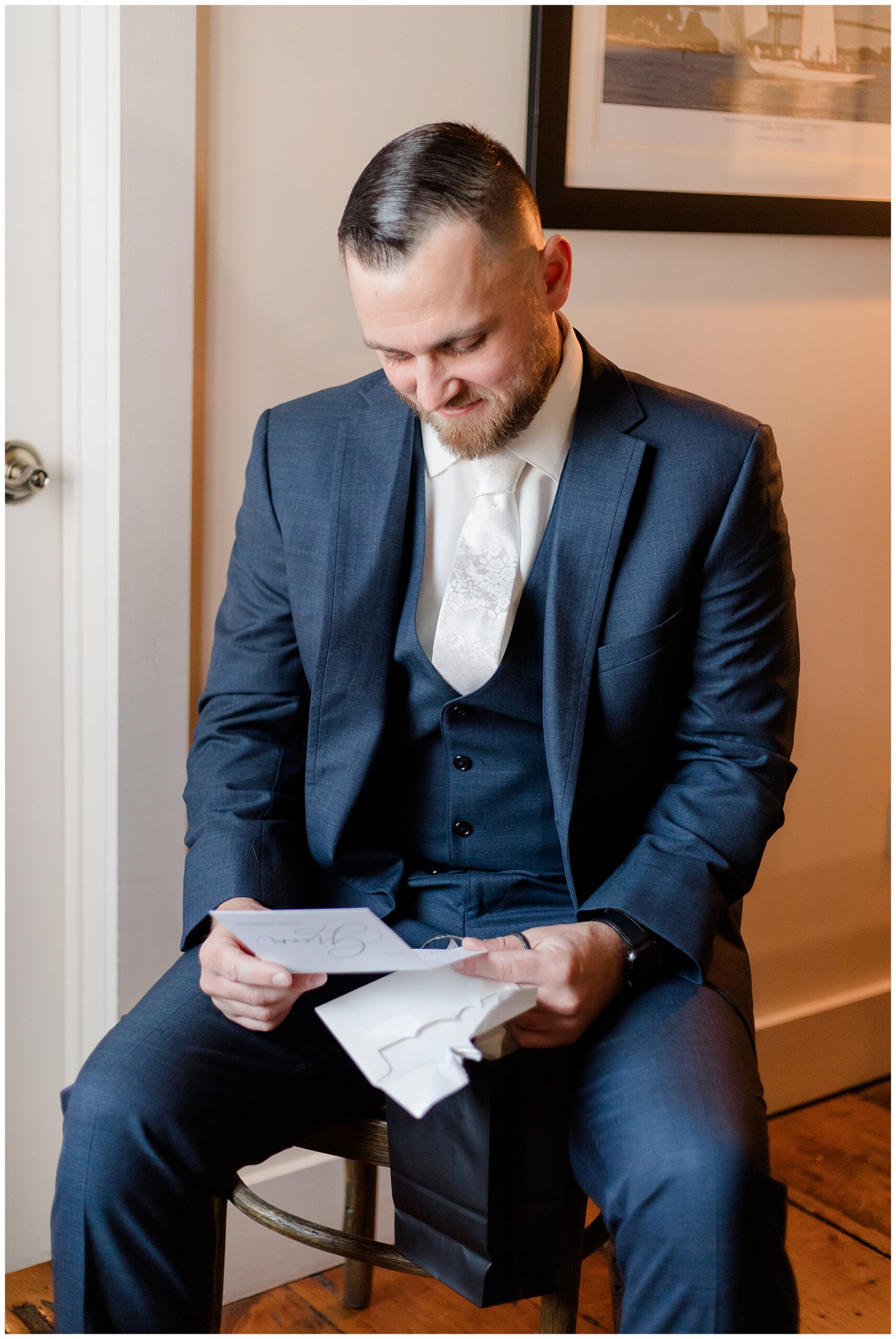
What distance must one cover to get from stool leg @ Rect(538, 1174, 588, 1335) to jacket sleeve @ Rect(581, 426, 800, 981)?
0.91 feet

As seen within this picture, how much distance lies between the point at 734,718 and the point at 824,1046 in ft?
4.38

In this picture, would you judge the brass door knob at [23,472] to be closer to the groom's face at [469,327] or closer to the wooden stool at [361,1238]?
the groom's face at [469,327]

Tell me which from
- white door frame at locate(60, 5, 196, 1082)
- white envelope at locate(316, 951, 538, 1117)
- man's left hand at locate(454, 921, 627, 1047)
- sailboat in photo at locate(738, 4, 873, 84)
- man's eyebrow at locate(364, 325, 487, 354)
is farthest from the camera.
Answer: sailboat in photo at locate(738, 4, 873, 84)

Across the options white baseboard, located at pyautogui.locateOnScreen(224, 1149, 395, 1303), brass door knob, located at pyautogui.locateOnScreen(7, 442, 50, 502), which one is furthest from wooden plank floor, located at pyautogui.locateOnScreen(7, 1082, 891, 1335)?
brass door knob, located at pyautogui.locateOnScreen(7, 442, 50, 502)

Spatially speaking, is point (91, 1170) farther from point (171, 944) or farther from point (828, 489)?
point (828, 489)

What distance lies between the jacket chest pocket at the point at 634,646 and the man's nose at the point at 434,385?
1.11ft

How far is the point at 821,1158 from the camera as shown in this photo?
2.30 m

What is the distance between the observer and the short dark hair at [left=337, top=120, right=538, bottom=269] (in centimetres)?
127

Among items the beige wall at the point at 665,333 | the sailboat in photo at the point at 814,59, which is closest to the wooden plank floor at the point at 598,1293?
the beige wall at the point at 665,333

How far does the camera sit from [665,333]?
2033 mm

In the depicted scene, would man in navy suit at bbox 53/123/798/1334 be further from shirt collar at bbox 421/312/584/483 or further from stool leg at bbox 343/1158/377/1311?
stool leg at bbox 343/1158/377/1311

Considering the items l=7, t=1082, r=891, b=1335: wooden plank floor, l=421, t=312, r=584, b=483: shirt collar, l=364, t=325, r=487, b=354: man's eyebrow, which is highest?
l=364, t=325, r=487, b=354: man's eyebrow

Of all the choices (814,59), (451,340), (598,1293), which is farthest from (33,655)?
(814,59)

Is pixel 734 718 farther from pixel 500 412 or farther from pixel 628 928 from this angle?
pixel 500 412
